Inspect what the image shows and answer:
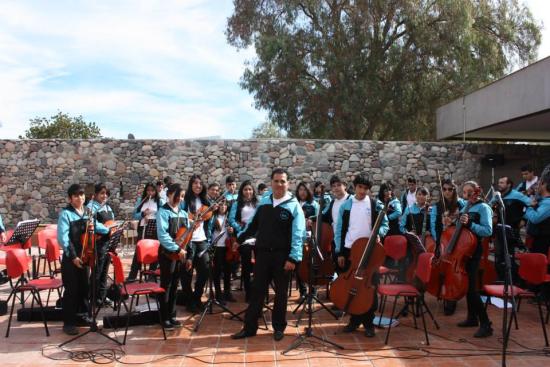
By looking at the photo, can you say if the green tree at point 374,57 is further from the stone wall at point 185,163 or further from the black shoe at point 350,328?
the black shoe at point 350,328

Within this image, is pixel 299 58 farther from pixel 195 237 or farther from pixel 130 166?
pixel 195 237

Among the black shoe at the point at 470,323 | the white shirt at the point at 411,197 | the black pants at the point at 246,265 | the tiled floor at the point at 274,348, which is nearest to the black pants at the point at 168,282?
the tiled floor at the point at 274,348

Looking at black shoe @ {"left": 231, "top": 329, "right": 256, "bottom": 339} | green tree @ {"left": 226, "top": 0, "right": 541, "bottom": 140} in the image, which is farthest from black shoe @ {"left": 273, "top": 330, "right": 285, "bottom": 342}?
green tree @ {"left": 226, "top": 0, "right": 541, "bottom": 140}

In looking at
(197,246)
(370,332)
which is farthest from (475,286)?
(197,246)

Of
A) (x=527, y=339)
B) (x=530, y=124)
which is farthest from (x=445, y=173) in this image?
(x=527, y=339)

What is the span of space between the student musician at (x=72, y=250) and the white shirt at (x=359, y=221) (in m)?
2.69

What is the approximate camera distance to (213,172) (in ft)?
47.0

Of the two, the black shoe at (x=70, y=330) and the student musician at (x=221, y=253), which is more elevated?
the student musician at (x=221, y=253)

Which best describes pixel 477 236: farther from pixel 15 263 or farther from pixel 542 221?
pixel 15 263

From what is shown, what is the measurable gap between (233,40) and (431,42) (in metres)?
7.49

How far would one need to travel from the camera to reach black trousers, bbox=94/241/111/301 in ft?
20.7

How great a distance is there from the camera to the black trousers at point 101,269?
249 inches

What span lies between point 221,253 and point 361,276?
239cm

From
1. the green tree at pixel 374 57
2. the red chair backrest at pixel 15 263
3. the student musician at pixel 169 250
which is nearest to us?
Answer: the red chair backrest at pixel 15 263
